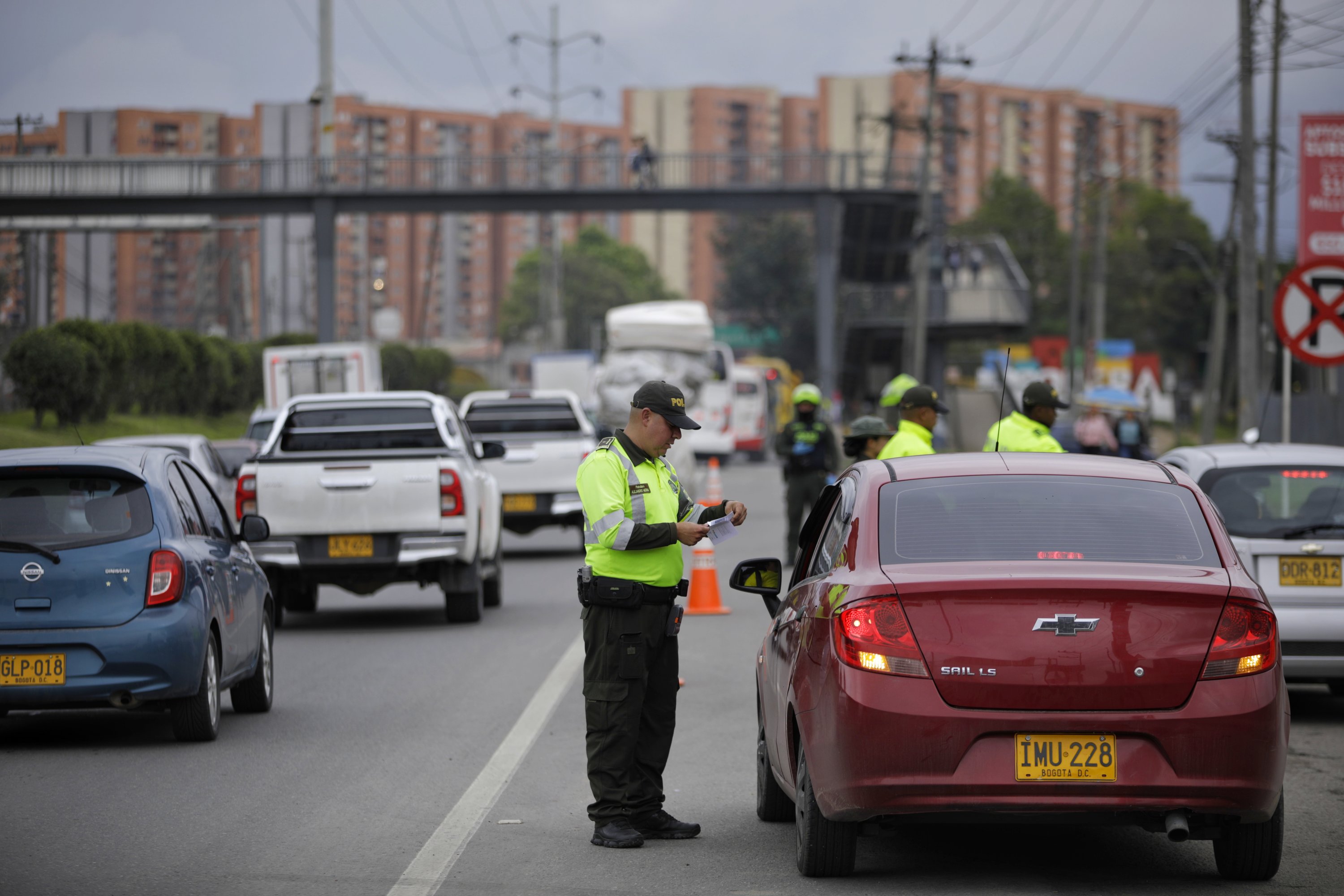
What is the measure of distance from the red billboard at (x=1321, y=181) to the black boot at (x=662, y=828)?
14686mm

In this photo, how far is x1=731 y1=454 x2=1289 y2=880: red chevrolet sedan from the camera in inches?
214

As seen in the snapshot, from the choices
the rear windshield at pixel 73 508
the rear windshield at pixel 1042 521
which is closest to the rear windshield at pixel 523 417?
the rear windshield at pixel 73 508

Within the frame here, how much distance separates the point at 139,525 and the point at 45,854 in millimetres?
2722

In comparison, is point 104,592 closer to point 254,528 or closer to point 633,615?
point 254,528

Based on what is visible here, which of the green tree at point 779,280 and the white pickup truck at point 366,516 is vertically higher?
the green tree at point 779,280

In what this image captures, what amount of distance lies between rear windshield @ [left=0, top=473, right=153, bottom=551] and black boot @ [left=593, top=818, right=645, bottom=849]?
137 inches

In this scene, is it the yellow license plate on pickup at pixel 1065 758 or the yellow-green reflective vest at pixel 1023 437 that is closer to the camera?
the yellow license plate on pickup at pixel 1065 758

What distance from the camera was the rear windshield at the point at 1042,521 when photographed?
5.84 meters

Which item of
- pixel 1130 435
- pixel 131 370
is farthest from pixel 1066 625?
pixel 131 370

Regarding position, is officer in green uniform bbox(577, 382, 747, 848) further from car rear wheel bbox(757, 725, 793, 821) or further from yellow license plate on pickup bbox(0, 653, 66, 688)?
yellow license plate on pickup bbox(0, 653, 66, 688)

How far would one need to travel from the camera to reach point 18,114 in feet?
71.5

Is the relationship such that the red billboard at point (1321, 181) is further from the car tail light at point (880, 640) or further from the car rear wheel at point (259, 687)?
the car tail light at point (880, 640)

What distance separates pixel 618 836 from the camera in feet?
22.2

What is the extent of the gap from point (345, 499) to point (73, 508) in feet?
18.7
